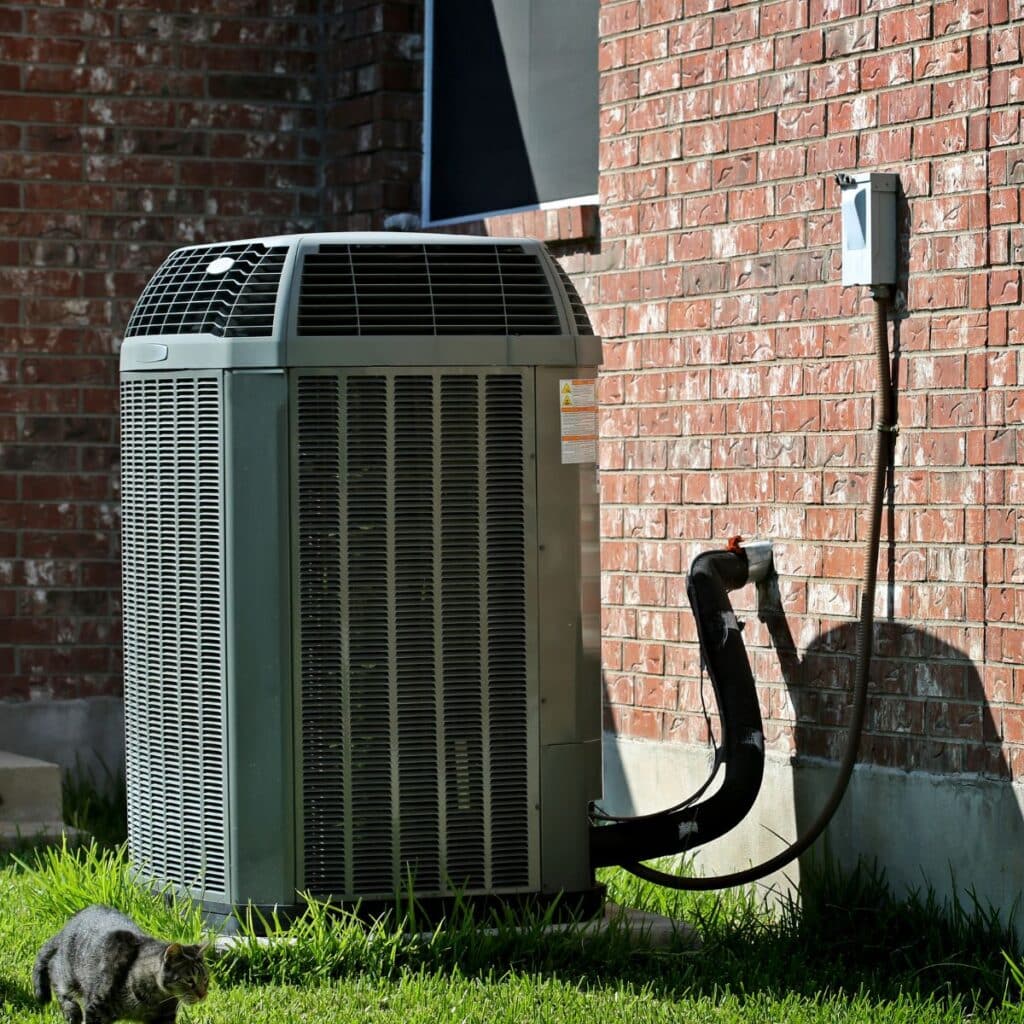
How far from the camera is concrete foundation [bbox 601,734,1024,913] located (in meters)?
5.31

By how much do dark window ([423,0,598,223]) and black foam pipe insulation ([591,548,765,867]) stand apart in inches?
83.3

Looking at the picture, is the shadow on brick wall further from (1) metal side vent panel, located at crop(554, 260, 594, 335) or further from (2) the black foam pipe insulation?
(1) metal side vent panel, located at crop(554, 260, 594, 335)

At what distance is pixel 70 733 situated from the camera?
834 centimetres

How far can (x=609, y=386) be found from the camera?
22.7ft

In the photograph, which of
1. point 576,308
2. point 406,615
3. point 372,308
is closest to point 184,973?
point 406,615

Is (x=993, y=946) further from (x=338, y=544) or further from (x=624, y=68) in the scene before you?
(x=624, y=68)

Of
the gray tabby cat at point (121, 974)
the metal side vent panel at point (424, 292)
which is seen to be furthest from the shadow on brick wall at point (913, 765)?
the gray tabby cat at point (121, 974)

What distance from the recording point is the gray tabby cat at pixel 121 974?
450 cm

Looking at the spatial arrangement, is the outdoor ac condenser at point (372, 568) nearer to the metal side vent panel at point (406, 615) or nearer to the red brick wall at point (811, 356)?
the metal side vent panel at point (406, 615)

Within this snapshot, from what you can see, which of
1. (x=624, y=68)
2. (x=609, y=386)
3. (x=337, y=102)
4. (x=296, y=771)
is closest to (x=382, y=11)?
(x=337, y=102)

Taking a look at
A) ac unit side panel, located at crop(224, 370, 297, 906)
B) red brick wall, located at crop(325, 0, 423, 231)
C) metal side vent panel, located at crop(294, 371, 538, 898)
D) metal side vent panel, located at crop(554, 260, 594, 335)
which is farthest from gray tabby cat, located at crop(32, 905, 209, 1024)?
red brick wall, located at crop(325, 0, 423, 231)

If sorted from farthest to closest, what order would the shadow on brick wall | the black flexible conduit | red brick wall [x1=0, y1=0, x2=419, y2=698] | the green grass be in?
red brick wall [x1=0, y1=0, x2=419, y2=698], the black flexible conduit, the shadow on brick wall, the green grass


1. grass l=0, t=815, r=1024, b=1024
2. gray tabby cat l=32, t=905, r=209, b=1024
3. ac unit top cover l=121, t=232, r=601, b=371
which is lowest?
grass l=0, t=815, r=1024, b=1024

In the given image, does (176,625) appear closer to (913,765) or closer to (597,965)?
(597,965)
